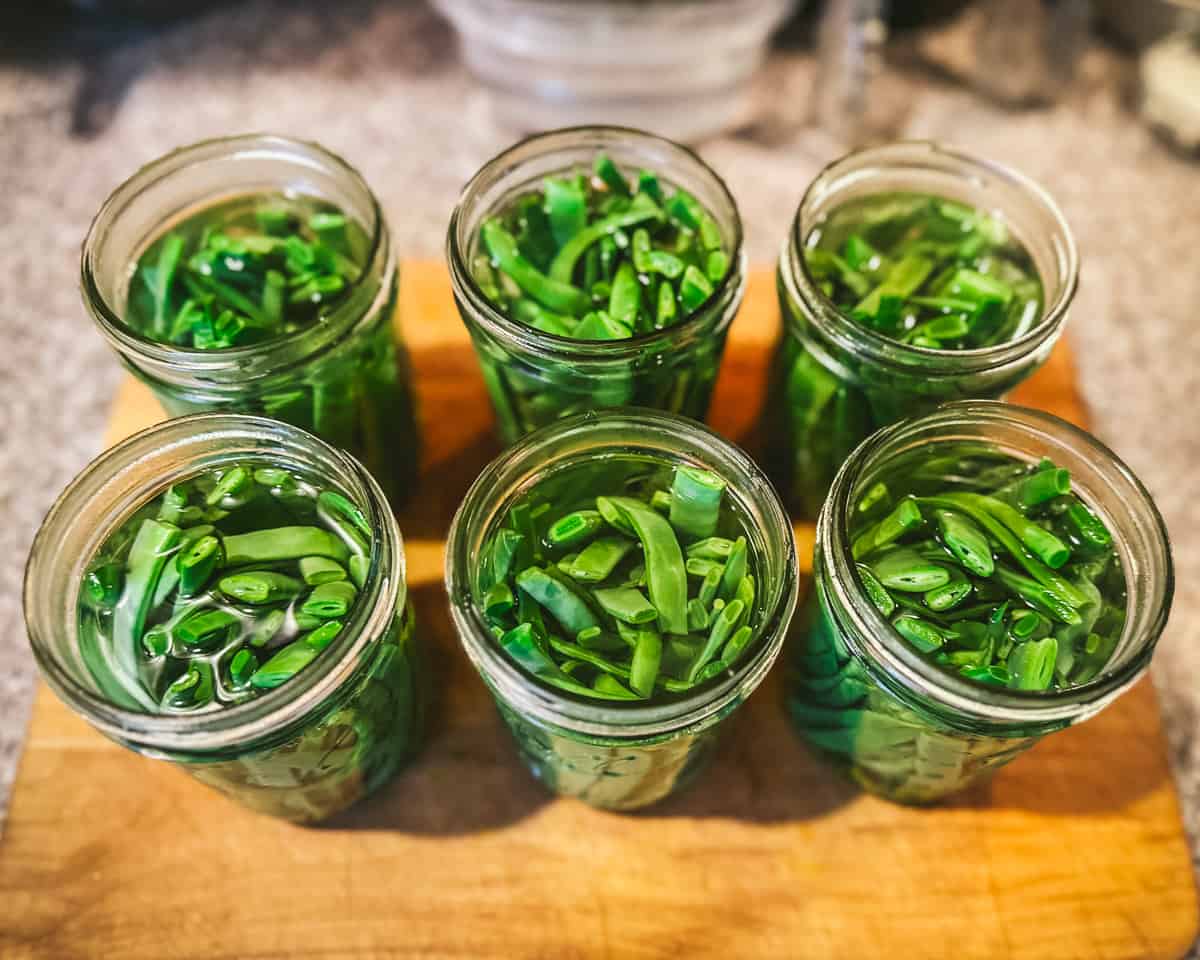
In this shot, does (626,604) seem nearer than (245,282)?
Yes

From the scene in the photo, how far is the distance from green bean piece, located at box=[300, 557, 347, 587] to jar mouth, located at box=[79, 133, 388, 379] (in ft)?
0.56

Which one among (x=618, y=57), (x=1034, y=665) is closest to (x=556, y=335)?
(x=1034, y=665)

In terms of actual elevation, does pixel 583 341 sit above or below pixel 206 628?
above

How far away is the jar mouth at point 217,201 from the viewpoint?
2.85 ft

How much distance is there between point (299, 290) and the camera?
965 mm

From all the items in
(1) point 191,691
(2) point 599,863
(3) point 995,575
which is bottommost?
(2) point 599,863

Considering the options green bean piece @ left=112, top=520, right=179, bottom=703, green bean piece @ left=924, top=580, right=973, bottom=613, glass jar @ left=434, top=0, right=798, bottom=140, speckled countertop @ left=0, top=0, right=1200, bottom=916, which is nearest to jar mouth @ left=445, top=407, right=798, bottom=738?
green bean piece @ left=924, top=580, right=973, bottom=613

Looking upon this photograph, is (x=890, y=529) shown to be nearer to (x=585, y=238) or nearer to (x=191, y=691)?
(x=585, y=238)

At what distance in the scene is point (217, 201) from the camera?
3.51ft

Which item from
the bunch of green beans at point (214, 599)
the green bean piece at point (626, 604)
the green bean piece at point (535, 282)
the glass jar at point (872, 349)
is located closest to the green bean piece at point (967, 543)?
the glass jar at point (872, 349)

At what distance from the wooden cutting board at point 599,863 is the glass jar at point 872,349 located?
262 mm

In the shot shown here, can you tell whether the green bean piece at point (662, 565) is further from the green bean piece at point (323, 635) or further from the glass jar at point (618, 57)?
the glass jar at point (618, 57)

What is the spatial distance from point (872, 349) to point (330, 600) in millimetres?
488

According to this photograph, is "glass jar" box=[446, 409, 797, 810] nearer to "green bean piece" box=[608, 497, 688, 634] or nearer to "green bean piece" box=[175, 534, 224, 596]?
"green bean piece" box=[608, 497, 688, 634]
